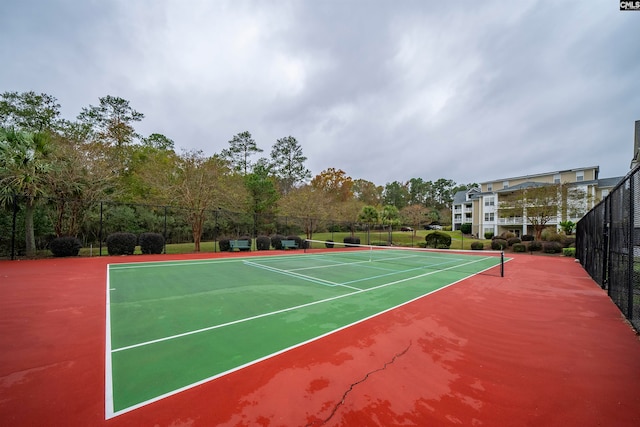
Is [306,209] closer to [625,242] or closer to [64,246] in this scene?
[64,246]

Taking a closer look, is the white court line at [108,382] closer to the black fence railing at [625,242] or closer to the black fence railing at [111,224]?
the black fence railing at [625,242]

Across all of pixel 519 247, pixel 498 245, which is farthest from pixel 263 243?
pixel 519 247

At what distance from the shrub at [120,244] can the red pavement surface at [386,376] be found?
34.8ft

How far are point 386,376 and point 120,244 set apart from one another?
17562 millimetres

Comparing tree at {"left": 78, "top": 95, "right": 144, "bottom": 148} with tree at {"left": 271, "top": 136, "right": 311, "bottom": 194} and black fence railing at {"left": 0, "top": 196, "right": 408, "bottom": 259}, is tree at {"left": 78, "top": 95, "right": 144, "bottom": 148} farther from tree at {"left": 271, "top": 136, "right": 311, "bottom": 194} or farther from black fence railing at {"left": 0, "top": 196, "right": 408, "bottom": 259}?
tree at {"left": 271, "top": 136, "right": 311, "bottom": 194}

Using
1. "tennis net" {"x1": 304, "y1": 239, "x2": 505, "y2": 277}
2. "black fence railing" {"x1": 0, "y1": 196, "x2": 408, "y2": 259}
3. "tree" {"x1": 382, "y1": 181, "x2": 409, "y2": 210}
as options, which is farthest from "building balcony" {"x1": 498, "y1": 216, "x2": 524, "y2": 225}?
"tree" {"x1": 382, "y1": 181, "x2": 409, "y2": 210}

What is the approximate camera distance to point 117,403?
2.54m

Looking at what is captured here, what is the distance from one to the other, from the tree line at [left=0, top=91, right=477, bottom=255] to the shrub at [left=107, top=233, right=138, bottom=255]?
10.3ft

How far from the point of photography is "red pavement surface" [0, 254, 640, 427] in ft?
7.95

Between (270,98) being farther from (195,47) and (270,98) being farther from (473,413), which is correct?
(473,413)

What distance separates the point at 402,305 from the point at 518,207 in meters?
30.3

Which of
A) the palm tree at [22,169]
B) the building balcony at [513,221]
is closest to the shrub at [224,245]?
the palm tree at [22,169]

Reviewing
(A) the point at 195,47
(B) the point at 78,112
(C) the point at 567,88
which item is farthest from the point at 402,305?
(B) the point at 78,112

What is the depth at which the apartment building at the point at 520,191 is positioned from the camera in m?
29.1
